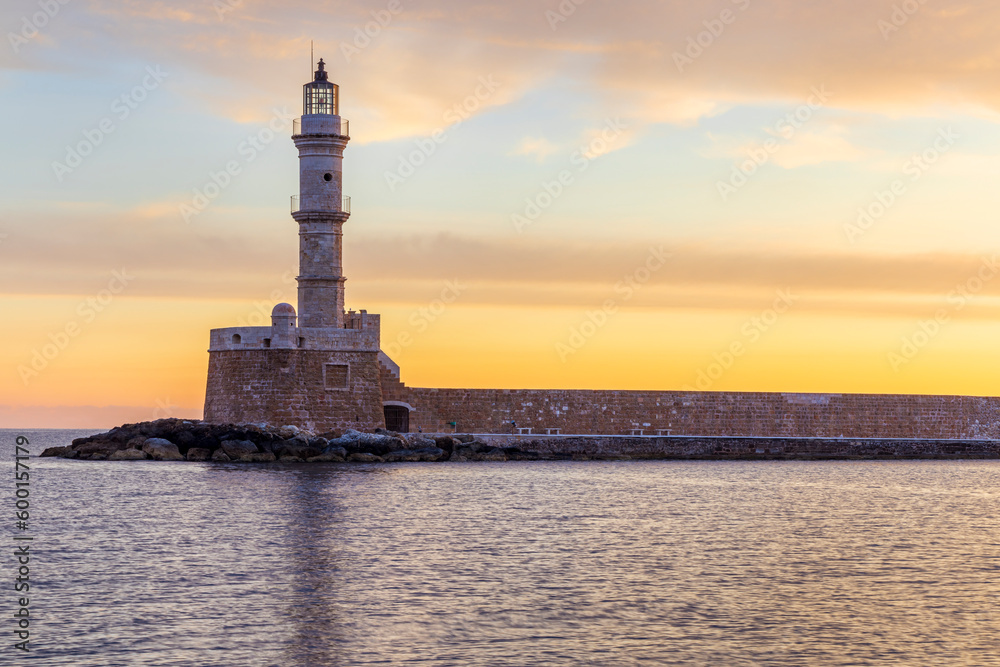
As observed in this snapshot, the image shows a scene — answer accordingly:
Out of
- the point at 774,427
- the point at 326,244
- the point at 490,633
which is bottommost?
the point at 490,633

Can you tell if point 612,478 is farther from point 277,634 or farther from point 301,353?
point 277,634

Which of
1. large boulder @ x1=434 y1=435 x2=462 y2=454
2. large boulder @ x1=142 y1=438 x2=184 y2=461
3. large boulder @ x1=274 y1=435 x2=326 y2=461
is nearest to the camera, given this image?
large boulder @ x1=274 y1=435 x2=326 y2=461

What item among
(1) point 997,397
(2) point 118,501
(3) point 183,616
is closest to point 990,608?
(3) point 183,616

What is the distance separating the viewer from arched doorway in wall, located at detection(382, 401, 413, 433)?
108 ft

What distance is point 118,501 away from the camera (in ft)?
74.2

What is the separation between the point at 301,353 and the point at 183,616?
19.2 m

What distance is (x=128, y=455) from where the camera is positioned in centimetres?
3422

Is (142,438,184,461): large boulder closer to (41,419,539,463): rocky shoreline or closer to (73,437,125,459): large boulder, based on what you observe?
(41,419,539,463): rocky shoreline

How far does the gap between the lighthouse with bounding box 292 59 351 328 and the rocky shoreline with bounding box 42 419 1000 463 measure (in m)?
3.38

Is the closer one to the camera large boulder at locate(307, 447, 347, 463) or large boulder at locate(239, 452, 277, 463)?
large boulder at locate(307, 447, 347, 463)

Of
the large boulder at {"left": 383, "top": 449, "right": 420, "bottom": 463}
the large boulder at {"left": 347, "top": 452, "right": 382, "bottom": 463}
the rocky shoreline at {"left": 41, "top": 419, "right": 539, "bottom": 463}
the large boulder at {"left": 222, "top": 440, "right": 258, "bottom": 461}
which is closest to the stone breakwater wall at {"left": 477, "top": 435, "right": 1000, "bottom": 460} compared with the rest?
the rocky shoreline at {"left": 41, "top": 419, "right": 539, "bottom": 463}

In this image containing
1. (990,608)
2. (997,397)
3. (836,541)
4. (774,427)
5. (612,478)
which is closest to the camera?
(990,608)

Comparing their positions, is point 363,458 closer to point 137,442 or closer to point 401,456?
point 401,456

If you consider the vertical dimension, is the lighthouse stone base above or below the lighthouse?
below
